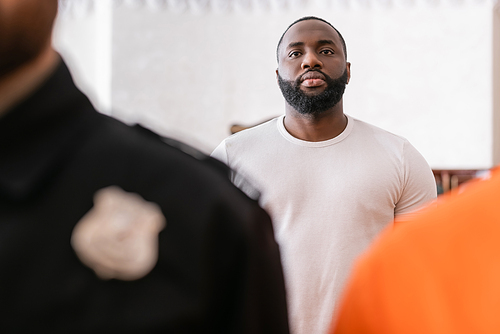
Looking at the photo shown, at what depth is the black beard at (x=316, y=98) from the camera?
73.3 inches

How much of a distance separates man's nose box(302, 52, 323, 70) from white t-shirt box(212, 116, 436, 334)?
0.24m

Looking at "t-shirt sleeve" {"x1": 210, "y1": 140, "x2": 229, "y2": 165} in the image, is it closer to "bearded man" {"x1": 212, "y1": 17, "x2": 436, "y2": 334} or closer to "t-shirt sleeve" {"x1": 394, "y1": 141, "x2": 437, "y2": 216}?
"bearded man" {"x1": 212, "y1": 17, "x2": 436, "y2": 334}

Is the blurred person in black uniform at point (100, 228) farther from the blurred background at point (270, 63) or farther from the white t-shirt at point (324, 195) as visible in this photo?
the blurred background at point (270, 63)

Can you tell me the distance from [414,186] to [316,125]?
0.39 meters

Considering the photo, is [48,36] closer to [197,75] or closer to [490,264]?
[490,264]

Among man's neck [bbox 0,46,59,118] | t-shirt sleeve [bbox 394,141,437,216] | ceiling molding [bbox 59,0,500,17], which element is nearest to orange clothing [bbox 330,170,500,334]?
man's neck [bbox 0,46,59,118]

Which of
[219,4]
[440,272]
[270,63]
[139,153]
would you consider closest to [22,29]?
[139,153]

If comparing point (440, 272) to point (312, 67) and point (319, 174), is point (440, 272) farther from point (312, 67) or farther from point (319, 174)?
point (312, 67)

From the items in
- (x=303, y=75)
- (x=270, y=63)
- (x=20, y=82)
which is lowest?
(x=270, y=63)

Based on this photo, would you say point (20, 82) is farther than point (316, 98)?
No

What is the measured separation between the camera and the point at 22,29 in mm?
500

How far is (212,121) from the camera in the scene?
17.8ft

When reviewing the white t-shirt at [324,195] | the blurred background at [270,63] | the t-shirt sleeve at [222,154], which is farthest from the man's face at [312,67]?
the blurred background at [270,63]

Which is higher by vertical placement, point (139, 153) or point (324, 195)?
point (139, 153)
